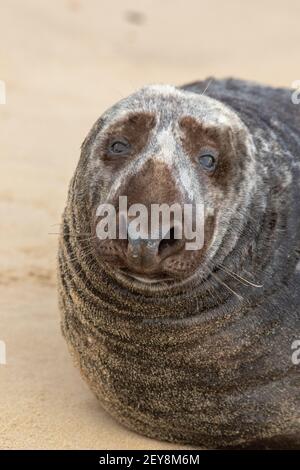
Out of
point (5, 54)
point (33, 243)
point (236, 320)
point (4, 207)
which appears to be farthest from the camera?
point (5, 54)

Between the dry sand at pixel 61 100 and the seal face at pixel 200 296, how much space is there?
0.91 feet

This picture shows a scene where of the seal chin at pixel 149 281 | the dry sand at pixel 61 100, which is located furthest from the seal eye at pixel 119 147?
the dry sand at pixel 61 100

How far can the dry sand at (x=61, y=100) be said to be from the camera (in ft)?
16.6

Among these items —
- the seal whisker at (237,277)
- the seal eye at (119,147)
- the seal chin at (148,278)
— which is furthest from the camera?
the seal whisker at (237,277)

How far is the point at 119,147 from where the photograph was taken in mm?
4520

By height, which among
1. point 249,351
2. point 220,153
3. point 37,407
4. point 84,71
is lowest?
point 37,407

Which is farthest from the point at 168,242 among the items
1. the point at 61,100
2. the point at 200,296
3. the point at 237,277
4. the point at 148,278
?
the point at 61,100

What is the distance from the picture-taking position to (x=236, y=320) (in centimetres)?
466

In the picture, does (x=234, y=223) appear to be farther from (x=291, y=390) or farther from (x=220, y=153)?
(x=291, y=390)

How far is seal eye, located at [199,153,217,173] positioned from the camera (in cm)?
450

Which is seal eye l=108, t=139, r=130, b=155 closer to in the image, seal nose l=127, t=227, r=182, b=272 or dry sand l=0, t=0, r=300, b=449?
seal nose l=127, t=227, r=182, b=272

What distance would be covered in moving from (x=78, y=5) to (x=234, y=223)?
32.5 feet

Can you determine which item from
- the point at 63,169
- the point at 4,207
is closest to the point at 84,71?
the point at 63,169

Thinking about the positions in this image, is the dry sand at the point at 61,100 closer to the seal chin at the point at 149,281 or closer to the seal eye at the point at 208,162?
the seal chin at the point at 149,281
